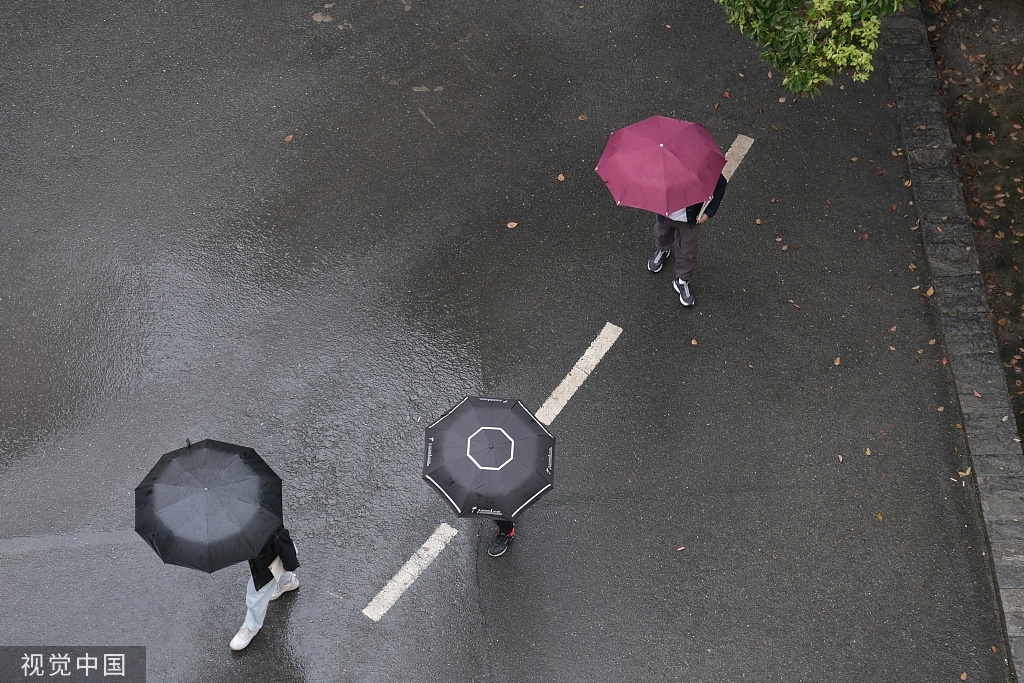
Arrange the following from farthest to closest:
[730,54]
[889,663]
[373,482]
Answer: [730,54], [373,482], [889,663]

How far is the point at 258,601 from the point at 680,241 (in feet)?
15.2

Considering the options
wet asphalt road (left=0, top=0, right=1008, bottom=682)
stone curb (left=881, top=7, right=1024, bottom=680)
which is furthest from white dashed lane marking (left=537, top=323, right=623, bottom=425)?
stone curb (left=881, top=7, right=1024, bottom=680)

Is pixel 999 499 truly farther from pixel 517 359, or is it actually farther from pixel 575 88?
→ pixel 575 88

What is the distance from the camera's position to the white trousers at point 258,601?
266 inches

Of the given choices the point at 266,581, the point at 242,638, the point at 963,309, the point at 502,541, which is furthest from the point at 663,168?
the point at 242,638

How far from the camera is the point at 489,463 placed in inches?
249

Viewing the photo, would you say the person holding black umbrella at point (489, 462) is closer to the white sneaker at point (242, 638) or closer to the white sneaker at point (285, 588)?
the white sneaker at point (285, 588)

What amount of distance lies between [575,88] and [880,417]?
4.64 metres

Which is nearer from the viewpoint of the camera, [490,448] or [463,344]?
[490,448]

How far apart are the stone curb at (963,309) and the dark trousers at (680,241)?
2.52m

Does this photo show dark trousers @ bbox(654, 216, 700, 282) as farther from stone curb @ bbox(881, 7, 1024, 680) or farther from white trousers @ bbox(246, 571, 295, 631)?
white trousers @ bbox(246, 571, 295, 631)

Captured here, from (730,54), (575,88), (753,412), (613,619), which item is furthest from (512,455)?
(730,54)

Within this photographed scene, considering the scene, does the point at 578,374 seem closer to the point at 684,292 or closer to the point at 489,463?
the point at 684,292

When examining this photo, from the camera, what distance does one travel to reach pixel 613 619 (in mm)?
7406
